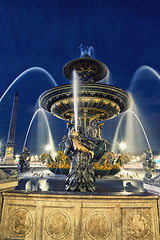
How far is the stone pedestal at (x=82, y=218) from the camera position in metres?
2.69

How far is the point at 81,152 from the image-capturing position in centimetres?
481

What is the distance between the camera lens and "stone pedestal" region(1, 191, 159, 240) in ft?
8.82

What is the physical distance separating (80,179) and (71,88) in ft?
20.2

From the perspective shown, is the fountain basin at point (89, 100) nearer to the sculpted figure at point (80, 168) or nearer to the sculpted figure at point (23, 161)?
the sculpted figure at point (23, 161)

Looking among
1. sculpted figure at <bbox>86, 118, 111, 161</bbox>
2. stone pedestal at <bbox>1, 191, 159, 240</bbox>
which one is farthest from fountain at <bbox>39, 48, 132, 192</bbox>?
stone pedestal at <bbox>1, 191, 159, 240</bbox>

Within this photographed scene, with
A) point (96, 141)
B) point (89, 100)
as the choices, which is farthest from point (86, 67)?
point (96, 141)

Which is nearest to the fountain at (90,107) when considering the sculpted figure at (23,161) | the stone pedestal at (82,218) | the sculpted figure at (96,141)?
the sculpted figure at (96,141)

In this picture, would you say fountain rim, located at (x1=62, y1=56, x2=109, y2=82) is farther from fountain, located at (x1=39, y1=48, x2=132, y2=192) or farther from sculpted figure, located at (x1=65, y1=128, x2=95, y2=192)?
sculpted figure, located at (x1=65, y1=128, x2=95, y2=192)

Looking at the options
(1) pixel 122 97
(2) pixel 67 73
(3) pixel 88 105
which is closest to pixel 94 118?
(3) pixel 88 105

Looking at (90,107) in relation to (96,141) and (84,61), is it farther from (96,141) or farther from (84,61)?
(84,61)

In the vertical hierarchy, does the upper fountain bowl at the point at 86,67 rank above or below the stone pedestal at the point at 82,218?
above

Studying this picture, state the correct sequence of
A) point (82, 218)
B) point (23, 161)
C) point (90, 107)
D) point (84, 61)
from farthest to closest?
point (84, 61) → point (23, 161) → point (90, 107) → point (82, 218)

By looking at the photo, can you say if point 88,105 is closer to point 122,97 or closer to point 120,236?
point 122,97

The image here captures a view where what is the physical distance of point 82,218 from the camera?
2.76m
